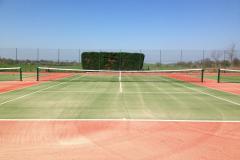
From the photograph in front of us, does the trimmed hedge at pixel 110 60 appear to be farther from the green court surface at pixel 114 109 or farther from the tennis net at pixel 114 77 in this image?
the green court surface at pixel 114 109

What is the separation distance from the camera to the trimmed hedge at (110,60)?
134 ft

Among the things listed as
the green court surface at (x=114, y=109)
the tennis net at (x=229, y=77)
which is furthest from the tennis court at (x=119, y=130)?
the tennis net at (x=229, y=77)

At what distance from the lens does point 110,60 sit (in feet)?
135

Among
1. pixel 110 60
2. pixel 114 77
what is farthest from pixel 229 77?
pixel 110 60

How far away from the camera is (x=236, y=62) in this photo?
47.7m

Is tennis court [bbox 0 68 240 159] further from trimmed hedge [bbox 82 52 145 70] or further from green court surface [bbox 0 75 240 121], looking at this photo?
trimmed hedge [bbox 82 52 145 70]

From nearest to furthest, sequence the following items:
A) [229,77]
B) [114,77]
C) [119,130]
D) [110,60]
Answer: [119,130] < [114,77] < [229,77] < [110,60]

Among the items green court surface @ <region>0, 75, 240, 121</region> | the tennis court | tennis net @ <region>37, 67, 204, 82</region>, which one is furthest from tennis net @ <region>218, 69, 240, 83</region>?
the tennis court

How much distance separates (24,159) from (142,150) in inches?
75.7

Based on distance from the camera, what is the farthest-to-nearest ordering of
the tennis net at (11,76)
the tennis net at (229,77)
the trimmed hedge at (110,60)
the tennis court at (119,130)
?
the trimmed hedge at (110,60)
the tennis net at (229,77)
the tennis net at (11,76)
the tennis court at (119,130)

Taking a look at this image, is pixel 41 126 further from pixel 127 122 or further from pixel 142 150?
pixel 142 150

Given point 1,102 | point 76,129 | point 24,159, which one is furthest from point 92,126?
point 1,102

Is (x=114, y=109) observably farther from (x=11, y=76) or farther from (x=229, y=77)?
(x=229, y=77)

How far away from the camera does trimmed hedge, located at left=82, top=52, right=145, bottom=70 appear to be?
134 ft
